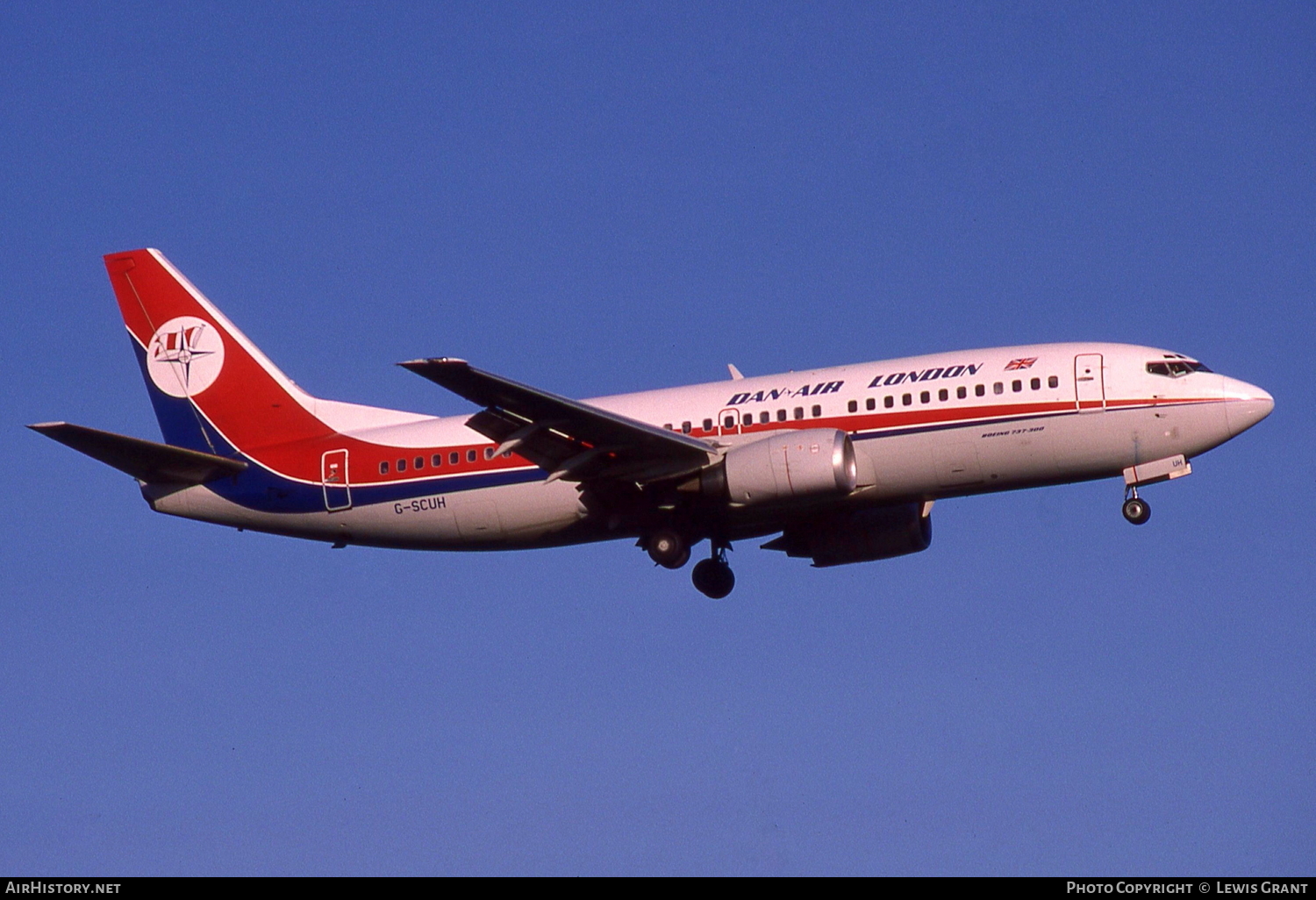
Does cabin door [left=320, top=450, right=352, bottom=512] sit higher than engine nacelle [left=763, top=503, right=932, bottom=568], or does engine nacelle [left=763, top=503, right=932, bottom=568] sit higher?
cabin door [left=320, top=450, right=352, bottom=512]

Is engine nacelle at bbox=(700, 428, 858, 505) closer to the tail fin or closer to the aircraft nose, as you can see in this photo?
the aircraft nose

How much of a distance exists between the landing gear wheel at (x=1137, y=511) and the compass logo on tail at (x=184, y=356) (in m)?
23.8

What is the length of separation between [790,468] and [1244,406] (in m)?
9.96

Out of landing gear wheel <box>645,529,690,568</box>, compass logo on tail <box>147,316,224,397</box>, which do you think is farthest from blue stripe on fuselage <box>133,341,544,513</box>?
landing gear wheel <box>645,529,690,568</box>

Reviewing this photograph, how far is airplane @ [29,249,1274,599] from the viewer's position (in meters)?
35.6

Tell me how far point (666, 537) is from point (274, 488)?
10.3m

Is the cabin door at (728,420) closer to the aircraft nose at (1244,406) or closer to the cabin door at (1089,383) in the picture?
the cabin door at (1089,383)

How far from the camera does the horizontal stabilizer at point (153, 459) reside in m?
38.5

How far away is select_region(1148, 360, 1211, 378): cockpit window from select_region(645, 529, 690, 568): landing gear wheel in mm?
11238

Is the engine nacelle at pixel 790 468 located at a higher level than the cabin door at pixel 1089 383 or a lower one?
lower

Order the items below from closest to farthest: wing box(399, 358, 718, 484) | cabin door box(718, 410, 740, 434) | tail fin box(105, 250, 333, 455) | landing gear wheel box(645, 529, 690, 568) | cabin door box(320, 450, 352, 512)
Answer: wing box(399, 358, 718, 484)
cabin door box(718, 410, 740, 434)
landing gear wheel box(645, 529, 690, 568)
cabin door box(320, 450, 352, 512)
tail fin box(105, 250, 333, 455)

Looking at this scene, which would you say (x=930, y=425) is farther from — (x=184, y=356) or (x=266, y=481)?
(x=184, y=356)

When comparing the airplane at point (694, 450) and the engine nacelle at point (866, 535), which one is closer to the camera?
the airplane at point (694, 450)

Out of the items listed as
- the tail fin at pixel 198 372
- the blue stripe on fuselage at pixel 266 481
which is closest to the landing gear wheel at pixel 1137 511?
the blue stripe on fuselage at pixel 266 481
